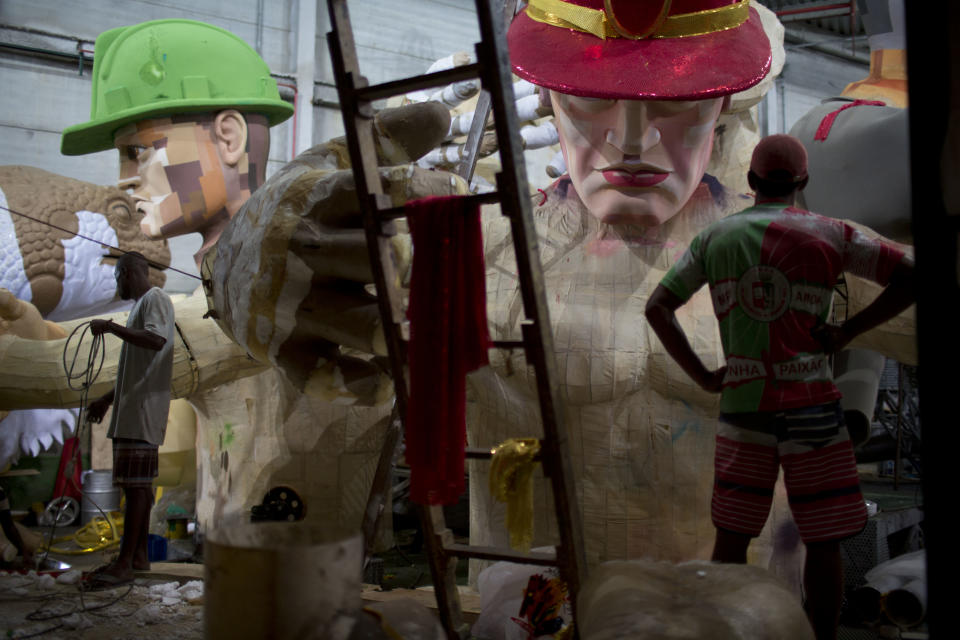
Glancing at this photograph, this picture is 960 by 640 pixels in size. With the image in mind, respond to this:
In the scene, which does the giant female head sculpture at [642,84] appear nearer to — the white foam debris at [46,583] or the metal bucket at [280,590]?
the metal bucket at [280,590]

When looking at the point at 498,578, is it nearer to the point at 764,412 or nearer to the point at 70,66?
the point at 764,412

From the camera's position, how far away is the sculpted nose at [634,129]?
7.77 ft

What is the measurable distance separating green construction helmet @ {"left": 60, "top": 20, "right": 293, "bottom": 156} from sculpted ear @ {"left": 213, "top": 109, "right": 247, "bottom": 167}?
0.05m

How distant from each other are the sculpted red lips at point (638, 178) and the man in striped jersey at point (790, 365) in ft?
1.83

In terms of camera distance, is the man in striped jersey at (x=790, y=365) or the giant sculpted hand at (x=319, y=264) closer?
the man in striped jersey at (x=790, y=365)

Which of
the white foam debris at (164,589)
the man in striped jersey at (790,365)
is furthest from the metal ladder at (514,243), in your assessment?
the white foam debris at (164,589)

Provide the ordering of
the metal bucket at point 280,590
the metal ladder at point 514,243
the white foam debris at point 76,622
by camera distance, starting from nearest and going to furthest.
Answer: the metal bucket at point 280,590 < the metal ladder at point 514,243 < the white foam debris at point 76,622

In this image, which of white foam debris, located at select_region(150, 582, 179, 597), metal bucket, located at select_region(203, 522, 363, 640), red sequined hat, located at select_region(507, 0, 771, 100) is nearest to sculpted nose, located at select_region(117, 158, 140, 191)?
white foam debris, located at select_region(150, 582, 179, 597)

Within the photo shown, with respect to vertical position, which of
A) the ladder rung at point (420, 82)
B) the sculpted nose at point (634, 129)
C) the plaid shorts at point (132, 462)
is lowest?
the plaid shorts at point (132, 462)

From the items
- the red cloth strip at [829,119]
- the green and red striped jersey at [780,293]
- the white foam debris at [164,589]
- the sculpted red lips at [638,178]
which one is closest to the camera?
the green and red striped jersey at [780,293]

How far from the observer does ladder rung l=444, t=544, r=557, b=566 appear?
1.84 metres

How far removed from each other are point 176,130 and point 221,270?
1.84 metres

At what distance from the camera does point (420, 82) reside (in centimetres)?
170

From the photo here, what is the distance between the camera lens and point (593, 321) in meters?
2.41
